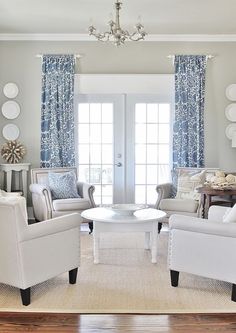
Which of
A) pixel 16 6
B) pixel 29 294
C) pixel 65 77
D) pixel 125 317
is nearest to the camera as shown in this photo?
pixel 125 317

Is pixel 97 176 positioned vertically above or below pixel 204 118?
below

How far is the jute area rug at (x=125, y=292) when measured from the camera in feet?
11.5

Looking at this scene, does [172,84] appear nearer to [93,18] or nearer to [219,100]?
[219,100]

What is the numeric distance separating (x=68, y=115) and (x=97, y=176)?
1.14 m

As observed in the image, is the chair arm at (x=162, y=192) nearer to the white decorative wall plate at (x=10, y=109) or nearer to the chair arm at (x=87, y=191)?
the chair arm at (x=87, y=191)

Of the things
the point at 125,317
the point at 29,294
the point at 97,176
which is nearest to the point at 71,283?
the point at 29,294

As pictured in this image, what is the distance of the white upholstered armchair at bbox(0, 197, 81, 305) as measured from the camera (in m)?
3.40

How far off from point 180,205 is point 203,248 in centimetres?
A: 229

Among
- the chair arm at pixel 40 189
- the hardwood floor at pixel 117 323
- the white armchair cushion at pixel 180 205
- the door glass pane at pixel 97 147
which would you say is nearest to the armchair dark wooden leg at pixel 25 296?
the hardwood floor at pixel 117 323

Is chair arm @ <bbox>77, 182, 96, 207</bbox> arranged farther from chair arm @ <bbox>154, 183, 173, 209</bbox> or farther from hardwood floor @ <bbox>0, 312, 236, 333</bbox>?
hardwood floor @ <bbox>0, 312, 236, 333</bbox>

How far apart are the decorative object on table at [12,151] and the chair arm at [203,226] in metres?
3.75

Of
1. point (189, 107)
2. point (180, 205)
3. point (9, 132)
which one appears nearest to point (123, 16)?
point (189, 107)

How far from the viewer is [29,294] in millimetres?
3547

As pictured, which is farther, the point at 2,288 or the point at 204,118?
the point at 204,118
